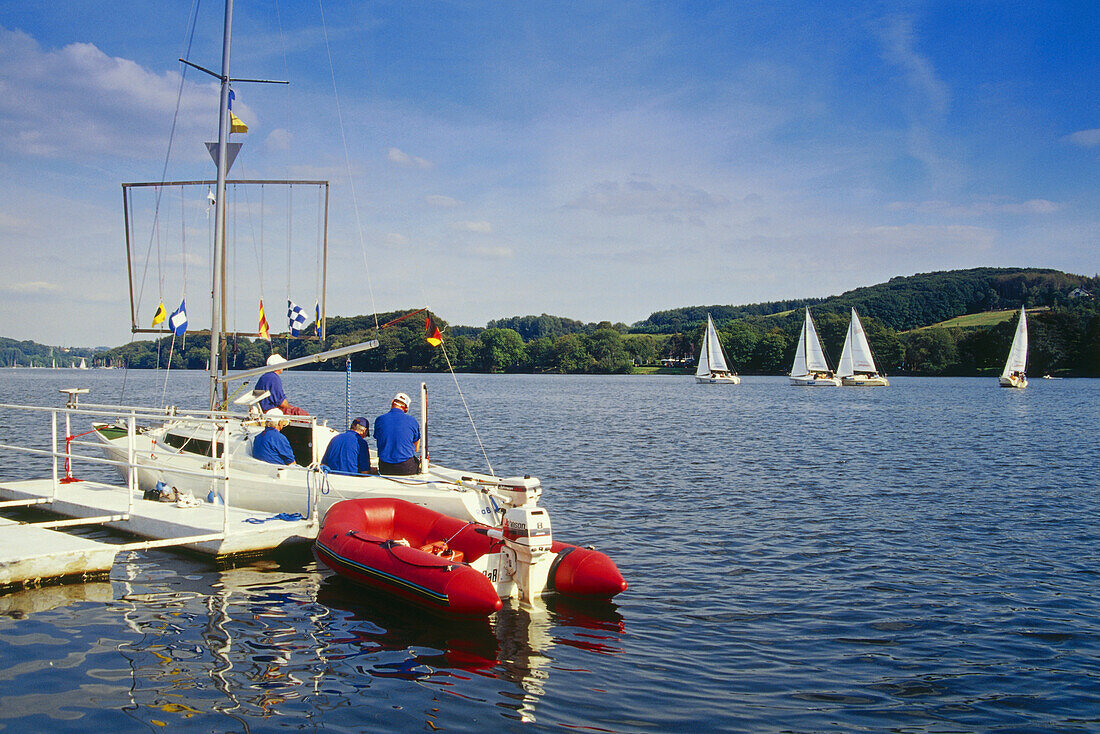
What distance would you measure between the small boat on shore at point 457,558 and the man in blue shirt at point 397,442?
1.38 metres

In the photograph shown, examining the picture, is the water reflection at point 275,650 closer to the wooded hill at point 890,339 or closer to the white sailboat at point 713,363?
the wooded hill at point 890,339

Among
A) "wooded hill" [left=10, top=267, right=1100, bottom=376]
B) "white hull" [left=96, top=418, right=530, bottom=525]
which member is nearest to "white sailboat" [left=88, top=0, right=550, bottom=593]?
"white hull" [left=96, top=418, right=530, bottom=525]

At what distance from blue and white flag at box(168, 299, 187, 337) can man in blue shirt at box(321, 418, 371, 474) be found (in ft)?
20.2

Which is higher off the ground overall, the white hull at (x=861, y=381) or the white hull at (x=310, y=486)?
the white hull at (x=861, y=381)

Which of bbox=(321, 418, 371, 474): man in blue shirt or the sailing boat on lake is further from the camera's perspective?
bbox=(321, 418, 371, 474): man in blue shirt

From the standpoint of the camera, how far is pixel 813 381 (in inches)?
3526

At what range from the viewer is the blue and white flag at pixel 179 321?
52.4 feet

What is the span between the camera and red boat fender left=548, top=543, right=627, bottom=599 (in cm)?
929

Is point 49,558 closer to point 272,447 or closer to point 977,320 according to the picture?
point 272,447

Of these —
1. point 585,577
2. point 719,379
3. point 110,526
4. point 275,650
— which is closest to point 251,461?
point 110,526

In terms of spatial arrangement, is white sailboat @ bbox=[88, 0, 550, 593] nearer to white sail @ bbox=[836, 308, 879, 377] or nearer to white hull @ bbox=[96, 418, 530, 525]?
white hull @ bbox=[96, 418, 530, 525]

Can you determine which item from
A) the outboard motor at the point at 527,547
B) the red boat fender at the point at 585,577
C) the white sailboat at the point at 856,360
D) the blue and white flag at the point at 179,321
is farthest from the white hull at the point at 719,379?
the outboard motor at the point at 527,547

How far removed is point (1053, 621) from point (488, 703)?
23.7 ft

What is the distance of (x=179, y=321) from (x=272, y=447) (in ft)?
17.1
